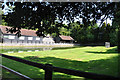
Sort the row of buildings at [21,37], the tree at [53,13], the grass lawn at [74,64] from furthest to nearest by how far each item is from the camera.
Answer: the row of buildings at [21,37] < the tree at [53,13] < the grass lawn at [74,64]

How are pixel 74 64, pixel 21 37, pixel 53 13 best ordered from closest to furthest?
pixel 53 13, pixel 74 64, pixel 21 37

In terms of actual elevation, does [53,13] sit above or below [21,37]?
above

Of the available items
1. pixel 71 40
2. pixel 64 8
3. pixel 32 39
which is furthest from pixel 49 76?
pixel 71 40

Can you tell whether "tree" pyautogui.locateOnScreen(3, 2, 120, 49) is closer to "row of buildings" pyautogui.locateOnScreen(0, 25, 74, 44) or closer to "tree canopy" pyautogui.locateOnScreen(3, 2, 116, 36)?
"tree canopy" pyautogui.locateOnScreen(3, 2, 116, 36)

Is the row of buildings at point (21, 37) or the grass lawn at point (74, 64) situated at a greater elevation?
the row of buildings at point (21, 37)

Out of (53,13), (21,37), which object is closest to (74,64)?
(53,13)

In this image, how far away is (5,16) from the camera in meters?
6.01

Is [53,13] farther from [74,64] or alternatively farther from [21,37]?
[21,37]

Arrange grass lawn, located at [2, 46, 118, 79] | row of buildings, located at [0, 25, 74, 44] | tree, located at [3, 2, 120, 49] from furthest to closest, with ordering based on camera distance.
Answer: row of buildings, located at [0, 25, 74, 44] → tree, located at [3, 2, 120, 49] → grass lawn, located at [2, 46, 118, 79]

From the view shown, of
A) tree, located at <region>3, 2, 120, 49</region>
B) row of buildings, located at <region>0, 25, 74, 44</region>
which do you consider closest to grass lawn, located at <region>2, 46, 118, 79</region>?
tree, located at <region>3, 2, 120, 49</region>

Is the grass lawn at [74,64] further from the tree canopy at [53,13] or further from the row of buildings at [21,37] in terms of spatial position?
the row of buildings at [21,37]

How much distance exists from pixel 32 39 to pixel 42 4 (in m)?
49.2

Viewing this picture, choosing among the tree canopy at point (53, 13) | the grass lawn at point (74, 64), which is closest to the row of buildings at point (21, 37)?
the grass lawn at point (74, 64)

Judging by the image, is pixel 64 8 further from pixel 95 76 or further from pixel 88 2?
pixel 95 76
